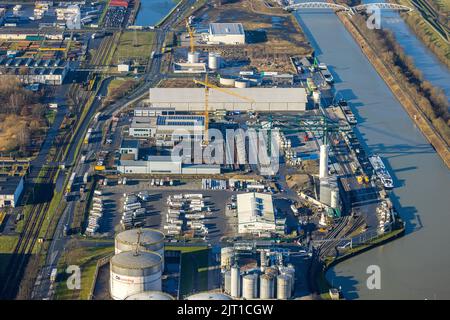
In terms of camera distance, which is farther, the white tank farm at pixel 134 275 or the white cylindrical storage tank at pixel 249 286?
the white cylindrical storage tank at pixel 249 286

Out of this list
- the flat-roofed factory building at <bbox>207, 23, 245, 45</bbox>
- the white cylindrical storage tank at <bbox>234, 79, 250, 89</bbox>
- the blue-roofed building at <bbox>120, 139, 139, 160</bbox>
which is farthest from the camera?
the flat-roofed factory building at <bbox>207, 23, 245, 45</bbox>

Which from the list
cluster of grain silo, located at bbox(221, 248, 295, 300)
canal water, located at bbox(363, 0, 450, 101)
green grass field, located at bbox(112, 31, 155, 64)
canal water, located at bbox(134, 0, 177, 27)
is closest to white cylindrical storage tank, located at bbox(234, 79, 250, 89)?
green grass field, located at bbox(112, 31, 155, 64)

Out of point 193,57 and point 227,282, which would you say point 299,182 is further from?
point 193,57

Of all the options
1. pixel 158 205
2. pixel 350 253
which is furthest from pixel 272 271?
pixel 158 205

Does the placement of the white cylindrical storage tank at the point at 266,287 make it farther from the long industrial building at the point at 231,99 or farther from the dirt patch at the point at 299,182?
the long industrial building at the point at 231,99

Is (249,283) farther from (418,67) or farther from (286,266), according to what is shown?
(418,67)

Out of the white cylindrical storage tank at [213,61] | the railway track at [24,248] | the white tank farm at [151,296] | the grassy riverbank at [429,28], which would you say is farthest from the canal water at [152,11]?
the white tank farm at [151,296]

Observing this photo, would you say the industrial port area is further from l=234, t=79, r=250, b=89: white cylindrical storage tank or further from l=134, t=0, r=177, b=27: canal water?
l=134, t=0, r=177, b=27: canal water
